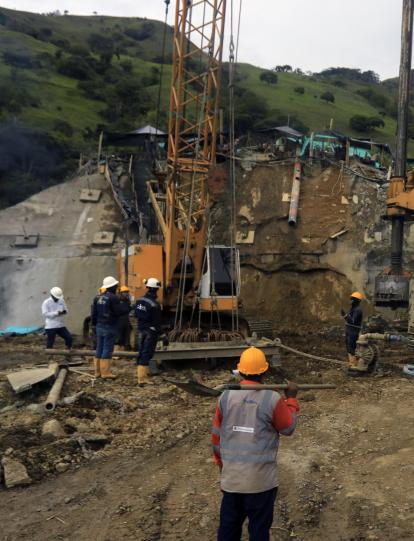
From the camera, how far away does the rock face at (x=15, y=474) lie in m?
5.34

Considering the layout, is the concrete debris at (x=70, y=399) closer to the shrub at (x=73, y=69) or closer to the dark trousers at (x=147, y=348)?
the dark trousers at (x=147, y=348)

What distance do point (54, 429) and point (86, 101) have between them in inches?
1682

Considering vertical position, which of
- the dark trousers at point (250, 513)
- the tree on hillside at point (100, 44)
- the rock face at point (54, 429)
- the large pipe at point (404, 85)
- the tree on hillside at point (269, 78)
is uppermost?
the tree on hillside at point (100, 44)

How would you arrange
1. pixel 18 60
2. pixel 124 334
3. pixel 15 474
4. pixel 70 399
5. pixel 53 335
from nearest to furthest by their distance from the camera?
pixel 15 474 < pixel 70 399 < pixel 53 335 < pixel 124 334 < pixel 18 60

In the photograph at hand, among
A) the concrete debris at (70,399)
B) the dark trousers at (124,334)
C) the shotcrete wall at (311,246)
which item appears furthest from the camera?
the shotcrete wall at (311,246)

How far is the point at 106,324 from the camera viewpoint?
363 inches

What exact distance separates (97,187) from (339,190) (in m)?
8.97

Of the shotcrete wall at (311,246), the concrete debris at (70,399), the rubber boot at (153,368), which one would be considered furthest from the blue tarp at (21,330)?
the concrete debris at (70,399)

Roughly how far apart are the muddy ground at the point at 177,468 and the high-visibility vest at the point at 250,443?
120 centimetres

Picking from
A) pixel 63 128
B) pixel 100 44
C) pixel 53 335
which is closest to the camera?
pixel 53 335

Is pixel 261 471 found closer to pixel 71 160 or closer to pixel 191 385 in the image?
pixel 191 385

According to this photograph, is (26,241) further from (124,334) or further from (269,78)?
(269,78)

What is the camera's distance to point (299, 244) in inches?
719

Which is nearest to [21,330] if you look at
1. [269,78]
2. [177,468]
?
[177,468]
